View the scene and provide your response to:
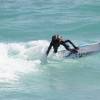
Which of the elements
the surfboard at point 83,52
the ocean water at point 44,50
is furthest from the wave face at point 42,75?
the surfboard at point 83,52

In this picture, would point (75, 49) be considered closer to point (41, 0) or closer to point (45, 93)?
point (45, 93)

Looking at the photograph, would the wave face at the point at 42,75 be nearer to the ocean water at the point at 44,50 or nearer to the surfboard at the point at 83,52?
the ocean water at the point at 44,50

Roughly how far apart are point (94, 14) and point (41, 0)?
17.7 feet

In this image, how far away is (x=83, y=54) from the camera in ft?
71.1

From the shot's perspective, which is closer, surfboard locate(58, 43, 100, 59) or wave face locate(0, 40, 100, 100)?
wave face locate(0, 40, 100, 100)

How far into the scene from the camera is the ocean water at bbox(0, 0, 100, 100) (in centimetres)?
1812

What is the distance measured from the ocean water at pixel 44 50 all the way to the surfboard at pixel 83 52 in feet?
1.22

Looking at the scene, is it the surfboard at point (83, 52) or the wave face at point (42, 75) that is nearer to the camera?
the wave face at point (42, 75)

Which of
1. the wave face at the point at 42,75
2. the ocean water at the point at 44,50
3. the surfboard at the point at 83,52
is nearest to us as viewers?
the wave face at the point at 42,75

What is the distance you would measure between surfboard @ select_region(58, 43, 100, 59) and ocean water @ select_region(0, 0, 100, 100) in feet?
1.22

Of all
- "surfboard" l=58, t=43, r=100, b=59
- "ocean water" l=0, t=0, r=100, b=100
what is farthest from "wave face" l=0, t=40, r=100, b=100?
"surfboard" l=58, t=43, r=100, b=59

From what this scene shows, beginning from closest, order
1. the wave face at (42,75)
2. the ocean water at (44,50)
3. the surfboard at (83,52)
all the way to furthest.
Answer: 1. the wave face at (42,75)
2. the ocean water at (44,50)
3. the surfboard at (83,52)

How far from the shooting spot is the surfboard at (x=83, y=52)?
21578 millimetres

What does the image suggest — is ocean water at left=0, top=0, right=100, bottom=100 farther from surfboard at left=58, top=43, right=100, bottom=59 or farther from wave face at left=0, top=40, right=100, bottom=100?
surfboard at left=58, top=43, right=100, bottom=59
